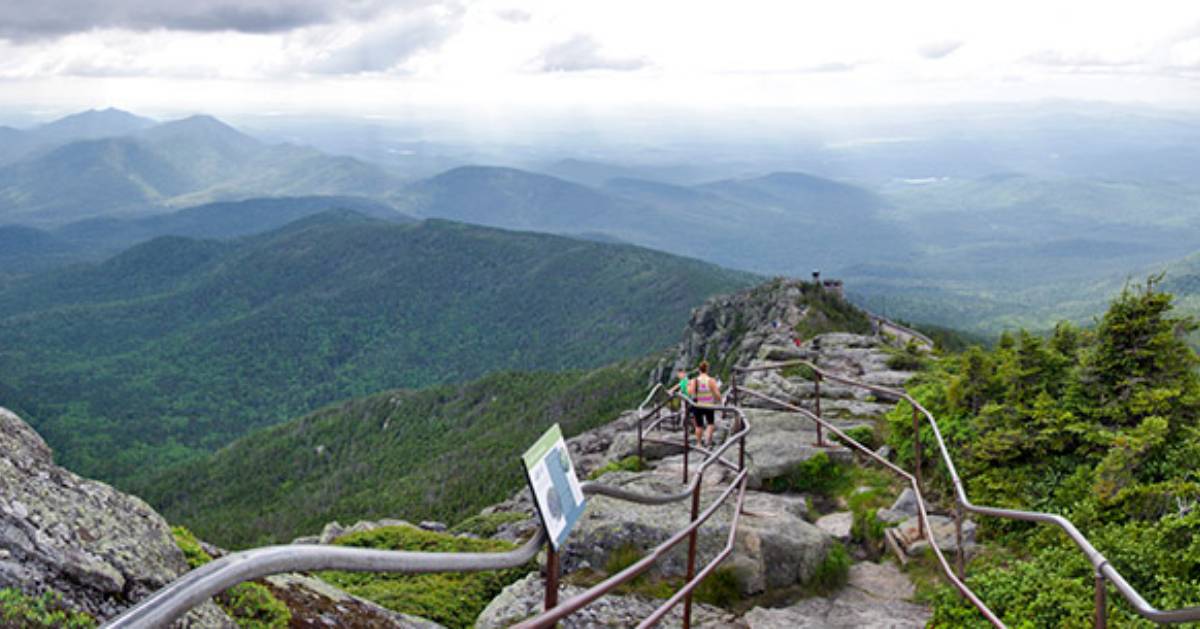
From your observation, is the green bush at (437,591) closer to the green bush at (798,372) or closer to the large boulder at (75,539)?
the large boulder at (75,539)

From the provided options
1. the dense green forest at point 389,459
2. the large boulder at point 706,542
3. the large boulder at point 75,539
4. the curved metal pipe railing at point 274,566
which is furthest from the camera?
the dense green forest at point 389,459

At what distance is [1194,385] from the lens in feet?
32.7

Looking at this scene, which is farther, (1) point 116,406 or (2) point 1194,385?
(1) point 116,406

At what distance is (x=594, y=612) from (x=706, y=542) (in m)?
1.79

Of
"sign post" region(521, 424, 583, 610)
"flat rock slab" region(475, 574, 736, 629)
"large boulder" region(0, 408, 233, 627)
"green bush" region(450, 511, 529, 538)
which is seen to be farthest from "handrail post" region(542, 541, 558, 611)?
"green bush" region(450, 511, 529, 538)

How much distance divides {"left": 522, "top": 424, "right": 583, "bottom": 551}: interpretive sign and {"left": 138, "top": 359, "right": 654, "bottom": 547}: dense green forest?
1863 inches

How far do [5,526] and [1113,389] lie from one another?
11.9m

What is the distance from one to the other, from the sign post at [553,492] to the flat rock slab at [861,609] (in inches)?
153

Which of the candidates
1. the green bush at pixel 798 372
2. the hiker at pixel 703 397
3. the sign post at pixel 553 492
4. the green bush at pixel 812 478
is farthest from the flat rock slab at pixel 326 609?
the green bush at pixel 798 372

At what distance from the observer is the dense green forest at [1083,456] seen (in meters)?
7.34

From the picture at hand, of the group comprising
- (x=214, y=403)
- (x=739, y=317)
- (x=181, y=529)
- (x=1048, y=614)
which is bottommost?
(x=214, y=403)

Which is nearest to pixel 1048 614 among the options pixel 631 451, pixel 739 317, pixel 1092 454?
pixel 1092 454

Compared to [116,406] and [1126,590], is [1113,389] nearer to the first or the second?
[1126,590]

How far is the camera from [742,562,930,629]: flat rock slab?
8.14 metres
